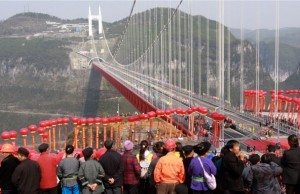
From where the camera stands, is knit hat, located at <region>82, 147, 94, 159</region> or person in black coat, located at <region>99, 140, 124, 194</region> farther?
person in black coat, located at <region>99, 140, 124, 194</region>

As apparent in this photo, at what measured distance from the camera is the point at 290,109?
30531 mm

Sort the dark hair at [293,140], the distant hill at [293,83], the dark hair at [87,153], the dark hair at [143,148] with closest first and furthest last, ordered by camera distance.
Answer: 1. the dark hair at [293,140]
2. the dark hair at [87,153]
3. the dark hair at [143,148]
4. the distant hill at [293,83]

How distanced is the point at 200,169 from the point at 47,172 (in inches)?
99.6

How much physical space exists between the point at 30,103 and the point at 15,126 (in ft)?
85.1

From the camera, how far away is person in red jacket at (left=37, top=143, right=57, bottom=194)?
8.11 m

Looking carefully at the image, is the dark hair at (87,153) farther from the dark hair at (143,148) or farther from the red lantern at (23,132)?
the red lantern at (23,132)

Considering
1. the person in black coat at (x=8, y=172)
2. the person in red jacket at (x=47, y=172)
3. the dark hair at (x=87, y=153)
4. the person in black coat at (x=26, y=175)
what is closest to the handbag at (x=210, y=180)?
the dark hair at (x=87, y=153)

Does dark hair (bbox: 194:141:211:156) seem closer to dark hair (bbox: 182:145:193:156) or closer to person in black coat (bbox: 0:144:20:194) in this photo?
dark hair (bbox: 182:145:193:156)

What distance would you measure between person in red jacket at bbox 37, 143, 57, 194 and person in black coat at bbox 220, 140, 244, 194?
9.03 feet

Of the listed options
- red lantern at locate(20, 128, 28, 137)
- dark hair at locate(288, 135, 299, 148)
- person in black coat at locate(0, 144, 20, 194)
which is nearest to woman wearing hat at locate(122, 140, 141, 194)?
person in black coat at locate(0, 144, 20, 194)

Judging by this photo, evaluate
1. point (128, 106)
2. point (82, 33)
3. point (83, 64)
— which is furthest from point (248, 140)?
point (82, 33)

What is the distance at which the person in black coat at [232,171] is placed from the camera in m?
7.47

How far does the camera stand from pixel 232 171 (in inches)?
296

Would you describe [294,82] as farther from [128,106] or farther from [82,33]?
[82,33]
